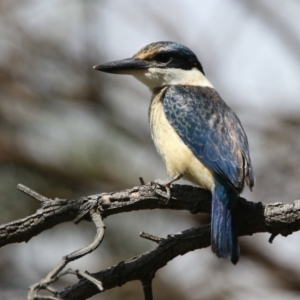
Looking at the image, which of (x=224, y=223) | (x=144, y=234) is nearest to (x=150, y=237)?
(x=144, y=234)

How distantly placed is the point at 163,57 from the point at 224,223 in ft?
4.86

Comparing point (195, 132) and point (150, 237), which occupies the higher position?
point (195, 132)

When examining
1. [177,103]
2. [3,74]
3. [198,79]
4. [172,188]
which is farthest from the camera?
[3,74]

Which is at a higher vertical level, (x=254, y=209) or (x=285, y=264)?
(x=254, y=209)

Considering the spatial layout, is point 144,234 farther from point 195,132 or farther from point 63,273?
point 195,132

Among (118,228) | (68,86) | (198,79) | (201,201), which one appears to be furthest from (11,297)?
(201,201)

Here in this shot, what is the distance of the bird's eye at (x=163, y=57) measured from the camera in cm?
444

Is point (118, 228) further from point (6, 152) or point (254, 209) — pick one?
point (254, 209)

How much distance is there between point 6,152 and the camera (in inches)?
245

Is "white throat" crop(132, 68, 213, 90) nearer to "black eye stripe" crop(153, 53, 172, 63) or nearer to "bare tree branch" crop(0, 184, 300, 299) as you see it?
"black eye stripe" crop(153, 53, 172, 63)

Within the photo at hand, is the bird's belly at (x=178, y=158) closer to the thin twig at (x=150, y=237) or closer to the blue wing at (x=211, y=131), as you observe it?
the blue wing at (x=211, y=131)

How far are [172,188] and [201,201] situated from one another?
9.2 inches

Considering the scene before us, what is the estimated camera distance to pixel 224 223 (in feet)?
11.0

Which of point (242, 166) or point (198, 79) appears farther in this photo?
point (198, 79)
